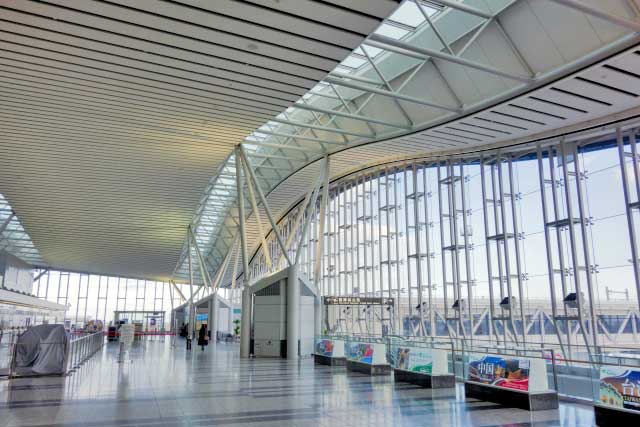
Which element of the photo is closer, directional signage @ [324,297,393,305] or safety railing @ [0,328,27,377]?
safety railing @ [0,328,27,377]

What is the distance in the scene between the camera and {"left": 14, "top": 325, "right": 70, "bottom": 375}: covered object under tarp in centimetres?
1296

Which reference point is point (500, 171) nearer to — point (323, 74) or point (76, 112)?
point (323, 74)

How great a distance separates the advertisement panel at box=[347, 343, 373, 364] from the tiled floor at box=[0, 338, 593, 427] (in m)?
0.74

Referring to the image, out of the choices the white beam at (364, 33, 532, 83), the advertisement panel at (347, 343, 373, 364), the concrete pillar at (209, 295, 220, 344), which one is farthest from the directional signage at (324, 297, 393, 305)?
the concrete pillar at (209, 295, 220, 344)

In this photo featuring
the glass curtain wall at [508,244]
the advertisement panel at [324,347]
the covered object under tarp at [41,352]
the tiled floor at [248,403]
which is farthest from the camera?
Result: the advertisement panel at [324,347]

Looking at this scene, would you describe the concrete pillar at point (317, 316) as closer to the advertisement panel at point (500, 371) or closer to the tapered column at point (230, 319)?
the advertisement panel at point (500, 371)

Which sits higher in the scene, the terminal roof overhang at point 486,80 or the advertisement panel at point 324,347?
the terminal roof overhang at point 486,80

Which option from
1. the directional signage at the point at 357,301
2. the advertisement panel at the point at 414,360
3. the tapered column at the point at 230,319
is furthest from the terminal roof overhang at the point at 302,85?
the tapered column at the point at 230,319

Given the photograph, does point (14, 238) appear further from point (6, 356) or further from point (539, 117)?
point (539, 117)

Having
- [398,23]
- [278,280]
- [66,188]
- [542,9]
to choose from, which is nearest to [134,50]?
[398,23]

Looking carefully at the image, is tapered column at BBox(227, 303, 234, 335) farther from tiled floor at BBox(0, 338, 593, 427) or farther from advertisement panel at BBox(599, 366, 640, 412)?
advertisement panel at BBox(599, 366, 640, 412)

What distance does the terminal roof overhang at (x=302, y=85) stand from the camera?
8812 millimetres

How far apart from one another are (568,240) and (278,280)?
998cm

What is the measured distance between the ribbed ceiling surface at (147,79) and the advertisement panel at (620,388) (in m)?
6.24
